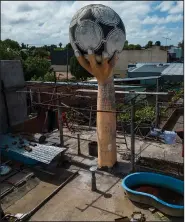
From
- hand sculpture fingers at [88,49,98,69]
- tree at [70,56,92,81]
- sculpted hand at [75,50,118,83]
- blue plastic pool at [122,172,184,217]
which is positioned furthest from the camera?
tree at [70,56,92,81]

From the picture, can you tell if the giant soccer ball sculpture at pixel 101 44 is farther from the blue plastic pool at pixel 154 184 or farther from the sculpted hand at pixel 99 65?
the blue plastic pool at pixel 154 184

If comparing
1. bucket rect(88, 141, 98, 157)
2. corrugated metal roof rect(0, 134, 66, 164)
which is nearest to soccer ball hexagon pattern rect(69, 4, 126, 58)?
corrugated metal roof rect(0, 134, 66, 164)

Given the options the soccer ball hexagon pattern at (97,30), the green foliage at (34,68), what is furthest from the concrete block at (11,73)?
the green foliage at (34,68)

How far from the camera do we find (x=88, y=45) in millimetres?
10852

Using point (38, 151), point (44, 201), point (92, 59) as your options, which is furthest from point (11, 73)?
point (44, 201)

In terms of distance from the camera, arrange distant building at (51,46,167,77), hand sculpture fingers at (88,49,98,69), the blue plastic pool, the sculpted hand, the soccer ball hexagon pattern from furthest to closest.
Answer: distant building at (51,46,167,77)
the sculpted hand
hand sculpture fingers at (88,49,98,69)
the soccer ball hexagon pattern
the blue plastic pool

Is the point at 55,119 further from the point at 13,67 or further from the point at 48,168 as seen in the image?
the point at 48,168

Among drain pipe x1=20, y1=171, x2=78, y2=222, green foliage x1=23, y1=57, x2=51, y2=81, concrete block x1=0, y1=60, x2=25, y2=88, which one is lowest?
drain pipe x1=20, y1=171, x2=78, y2=222

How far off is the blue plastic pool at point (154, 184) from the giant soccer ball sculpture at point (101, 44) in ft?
8.21

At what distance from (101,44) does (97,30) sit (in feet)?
1.92

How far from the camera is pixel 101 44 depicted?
10805 mm

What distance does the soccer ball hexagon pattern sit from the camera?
34.9 feet

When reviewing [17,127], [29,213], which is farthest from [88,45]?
[17,127]

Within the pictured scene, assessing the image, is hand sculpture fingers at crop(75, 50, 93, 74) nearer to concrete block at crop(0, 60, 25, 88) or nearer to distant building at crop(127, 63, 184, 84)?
concrete block at crop(0, 60, 25, 88)
